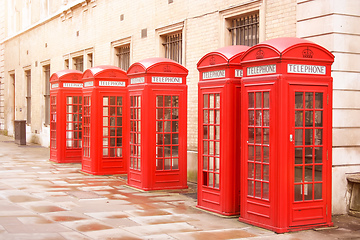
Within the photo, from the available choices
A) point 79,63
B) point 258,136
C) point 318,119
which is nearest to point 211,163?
point 258,136

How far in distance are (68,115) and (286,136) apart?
33.5ft

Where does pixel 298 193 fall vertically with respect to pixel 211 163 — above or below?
below

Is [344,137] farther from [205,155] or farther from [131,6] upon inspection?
→ [131,6]

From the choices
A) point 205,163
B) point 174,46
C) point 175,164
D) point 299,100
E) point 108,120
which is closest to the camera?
point 299,100

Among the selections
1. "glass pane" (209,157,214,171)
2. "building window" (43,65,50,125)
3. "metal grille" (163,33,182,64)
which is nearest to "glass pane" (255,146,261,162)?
"glass pane" (209,157,214,171)

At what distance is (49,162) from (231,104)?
9.54m

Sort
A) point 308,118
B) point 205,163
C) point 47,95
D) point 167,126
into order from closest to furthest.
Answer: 1. point 308,118
2. point 205,163
3. point 167,126
4. point 47,95

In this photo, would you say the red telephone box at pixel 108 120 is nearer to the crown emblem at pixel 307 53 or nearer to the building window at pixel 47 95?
the crown emblem at pixel 307 53

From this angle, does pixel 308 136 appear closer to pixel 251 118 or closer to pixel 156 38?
pixel 251 118

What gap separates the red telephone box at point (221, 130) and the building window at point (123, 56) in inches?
326

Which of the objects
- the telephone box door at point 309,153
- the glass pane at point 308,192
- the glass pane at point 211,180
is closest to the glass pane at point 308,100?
the telephone box door at point 309,153

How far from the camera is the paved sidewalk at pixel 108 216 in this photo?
6996 millimetres

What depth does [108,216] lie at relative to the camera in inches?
319

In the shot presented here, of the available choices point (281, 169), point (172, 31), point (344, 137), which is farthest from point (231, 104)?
point (172, 31)
